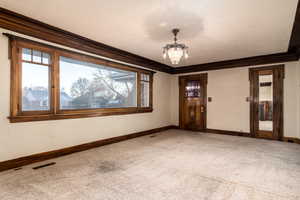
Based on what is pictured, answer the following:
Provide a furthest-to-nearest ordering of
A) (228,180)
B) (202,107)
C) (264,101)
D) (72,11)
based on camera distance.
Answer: (202,107)
(264,101)
(72,11)
(228,180)

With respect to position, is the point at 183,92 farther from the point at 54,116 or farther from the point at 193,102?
the point at 54,116

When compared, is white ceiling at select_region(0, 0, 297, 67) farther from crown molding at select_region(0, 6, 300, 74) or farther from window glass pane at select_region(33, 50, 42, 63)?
window glass pane at select_region(33, 50, 42, 63)

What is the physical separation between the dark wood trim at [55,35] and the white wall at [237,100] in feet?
10.8

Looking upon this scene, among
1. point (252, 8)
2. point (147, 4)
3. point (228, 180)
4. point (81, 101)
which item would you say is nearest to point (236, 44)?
point (252, 8)

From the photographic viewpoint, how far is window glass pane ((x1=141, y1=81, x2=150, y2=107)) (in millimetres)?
5855

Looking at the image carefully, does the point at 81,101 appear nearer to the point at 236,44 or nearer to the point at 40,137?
the point at 40,137

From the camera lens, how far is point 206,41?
3.96 m

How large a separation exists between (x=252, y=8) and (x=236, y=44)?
1719 mm

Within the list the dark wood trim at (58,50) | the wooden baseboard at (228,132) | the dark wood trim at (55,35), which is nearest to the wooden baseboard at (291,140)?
the wooden baseboard at (228,132)

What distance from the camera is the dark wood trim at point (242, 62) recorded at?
491cm

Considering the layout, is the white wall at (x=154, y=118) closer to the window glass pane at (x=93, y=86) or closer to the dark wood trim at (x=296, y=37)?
the window glass pane at (x=93, y=86)

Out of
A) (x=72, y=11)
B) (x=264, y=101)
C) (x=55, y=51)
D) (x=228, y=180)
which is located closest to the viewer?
(x=228, y=180)

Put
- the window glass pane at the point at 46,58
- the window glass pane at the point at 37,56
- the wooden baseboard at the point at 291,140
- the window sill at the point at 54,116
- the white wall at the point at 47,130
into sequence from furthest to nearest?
1. the wooden baseboard at the point at 291,140
2. the window glass pane at the point at 46,58
3. the window glass pane at the point at 37,56
4. the window sill at the point at 54,116
5. the white wall at the point at 47,130

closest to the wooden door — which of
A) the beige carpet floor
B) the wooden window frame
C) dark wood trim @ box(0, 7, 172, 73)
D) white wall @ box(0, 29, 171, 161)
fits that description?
white wall @ box(0, 29, 171, 161)
